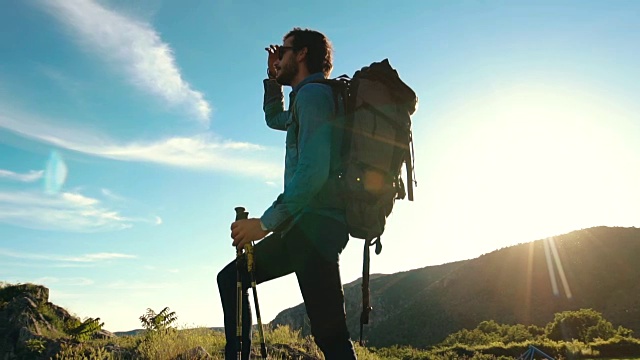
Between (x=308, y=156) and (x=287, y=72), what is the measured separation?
2.80 feet

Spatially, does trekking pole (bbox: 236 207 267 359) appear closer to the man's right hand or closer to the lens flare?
the man's right hand

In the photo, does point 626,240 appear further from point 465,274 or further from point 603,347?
point 603,347

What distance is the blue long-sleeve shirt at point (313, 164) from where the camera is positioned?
256 centimetres

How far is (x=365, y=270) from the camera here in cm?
291

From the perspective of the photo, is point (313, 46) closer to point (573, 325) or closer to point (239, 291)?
point (239, 291)

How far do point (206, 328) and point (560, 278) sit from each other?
8637 centimetres

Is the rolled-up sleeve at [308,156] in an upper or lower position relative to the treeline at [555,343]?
upper

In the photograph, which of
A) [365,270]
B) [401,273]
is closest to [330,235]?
[365,270]

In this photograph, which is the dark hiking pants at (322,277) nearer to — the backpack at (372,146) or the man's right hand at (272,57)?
the backpack at (372,146)

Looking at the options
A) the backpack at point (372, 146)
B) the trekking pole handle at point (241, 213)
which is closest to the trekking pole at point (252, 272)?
the trekking pole handle at point (241, 213)

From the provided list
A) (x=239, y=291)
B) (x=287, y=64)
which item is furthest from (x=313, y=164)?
(x=239, y=291)

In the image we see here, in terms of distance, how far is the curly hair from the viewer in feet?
10.3

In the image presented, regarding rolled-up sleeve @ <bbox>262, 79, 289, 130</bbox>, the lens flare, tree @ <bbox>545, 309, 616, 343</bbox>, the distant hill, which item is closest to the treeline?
tree @ <bbox>545, 309, 616, 343</bbox>

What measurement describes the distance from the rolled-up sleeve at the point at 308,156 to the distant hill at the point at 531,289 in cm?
7592
